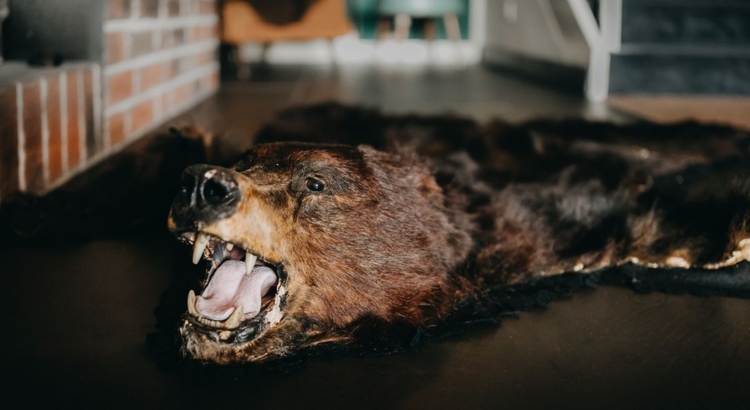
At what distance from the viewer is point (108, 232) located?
6.67ft

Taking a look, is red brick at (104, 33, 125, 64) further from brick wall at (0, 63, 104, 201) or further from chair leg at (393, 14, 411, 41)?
chair leg at (393, 14, 411, 41)

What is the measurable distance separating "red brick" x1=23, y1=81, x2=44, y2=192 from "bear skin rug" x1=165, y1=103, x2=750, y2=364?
0.71 metres

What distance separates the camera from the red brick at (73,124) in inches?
106

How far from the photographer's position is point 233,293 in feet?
4.24

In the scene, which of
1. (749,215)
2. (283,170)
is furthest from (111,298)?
(749,215)

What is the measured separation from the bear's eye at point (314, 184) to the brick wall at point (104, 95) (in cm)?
110

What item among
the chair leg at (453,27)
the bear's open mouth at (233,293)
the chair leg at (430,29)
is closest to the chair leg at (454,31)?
the chair leg at (453,27)

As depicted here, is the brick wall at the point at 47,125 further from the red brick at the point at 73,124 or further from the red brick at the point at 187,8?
the red brick at the point at 187,8

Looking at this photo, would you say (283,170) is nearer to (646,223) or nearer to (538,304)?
(538,304)

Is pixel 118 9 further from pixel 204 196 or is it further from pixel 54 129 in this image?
pixel 204 196

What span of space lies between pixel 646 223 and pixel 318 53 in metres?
7.96

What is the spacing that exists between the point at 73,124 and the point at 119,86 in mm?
558

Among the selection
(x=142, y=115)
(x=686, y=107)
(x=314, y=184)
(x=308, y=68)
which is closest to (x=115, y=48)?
(x=142, y=115)

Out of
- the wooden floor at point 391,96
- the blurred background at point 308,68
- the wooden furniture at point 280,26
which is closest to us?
the blurred background at point 308,68
